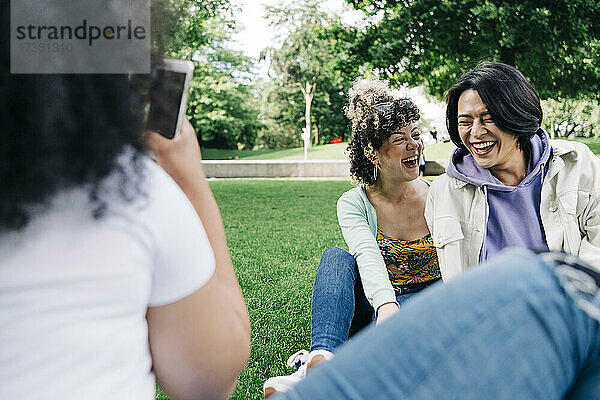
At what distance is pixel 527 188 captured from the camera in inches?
90.5

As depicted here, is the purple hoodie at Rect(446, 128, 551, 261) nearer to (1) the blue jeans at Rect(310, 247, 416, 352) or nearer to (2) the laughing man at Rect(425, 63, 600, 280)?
(2) the laughing man at Rect(425, 63, 600, 280)

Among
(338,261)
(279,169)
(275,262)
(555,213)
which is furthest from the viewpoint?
(279,169)

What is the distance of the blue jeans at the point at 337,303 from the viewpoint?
2.27m

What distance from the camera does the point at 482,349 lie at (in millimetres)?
876

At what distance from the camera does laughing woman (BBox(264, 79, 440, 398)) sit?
239 cm

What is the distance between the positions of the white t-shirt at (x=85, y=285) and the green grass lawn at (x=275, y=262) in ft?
5.70

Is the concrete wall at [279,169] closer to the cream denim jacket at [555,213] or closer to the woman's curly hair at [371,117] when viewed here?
the woman's curly hair at [371,117]

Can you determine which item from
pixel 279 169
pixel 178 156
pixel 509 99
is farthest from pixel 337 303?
pixel 279 169

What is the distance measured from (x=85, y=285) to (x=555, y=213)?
6.10 ft

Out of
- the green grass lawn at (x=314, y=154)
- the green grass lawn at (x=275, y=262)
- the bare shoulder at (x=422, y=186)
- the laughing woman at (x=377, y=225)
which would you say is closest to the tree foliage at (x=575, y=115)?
the green grass lawn at (x=314, y=154)

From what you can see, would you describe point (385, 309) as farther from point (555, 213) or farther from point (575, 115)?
point (575, 115)

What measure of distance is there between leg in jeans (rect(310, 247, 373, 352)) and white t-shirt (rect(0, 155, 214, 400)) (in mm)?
1481

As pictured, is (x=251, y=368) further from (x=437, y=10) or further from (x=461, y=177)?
(x=437, y=10)

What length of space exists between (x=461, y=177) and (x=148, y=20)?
1698 millimetres
